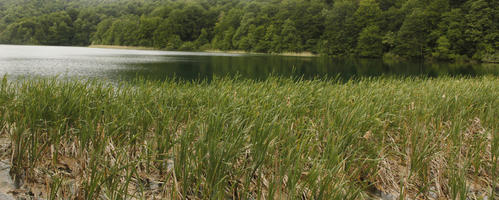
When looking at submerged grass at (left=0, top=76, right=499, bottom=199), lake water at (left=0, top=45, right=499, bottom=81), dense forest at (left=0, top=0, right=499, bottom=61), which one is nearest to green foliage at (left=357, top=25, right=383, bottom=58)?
dense forest at (left=0, top=0, right=499, bottom=61)

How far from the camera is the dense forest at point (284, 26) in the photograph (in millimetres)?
45941

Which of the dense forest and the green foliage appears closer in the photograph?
the dense forest

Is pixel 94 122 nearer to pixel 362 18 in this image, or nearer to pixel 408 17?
pixel 408 17

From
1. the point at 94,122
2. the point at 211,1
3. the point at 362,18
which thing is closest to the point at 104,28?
the point at 211,1

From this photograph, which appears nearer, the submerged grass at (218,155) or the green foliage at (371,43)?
the submerged grass at (218,155)

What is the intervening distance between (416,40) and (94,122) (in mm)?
56156

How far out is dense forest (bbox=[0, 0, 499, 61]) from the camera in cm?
4594

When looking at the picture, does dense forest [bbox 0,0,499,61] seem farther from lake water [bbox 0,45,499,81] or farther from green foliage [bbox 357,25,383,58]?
lake water [bbox 0,45,499,81]

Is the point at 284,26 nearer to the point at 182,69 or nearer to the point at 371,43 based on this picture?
the point at 371,43

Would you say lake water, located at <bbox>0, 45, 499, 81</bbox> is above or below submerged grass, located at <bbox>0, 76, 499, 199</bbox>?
below

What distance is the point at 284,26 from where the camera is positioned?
72938 mm

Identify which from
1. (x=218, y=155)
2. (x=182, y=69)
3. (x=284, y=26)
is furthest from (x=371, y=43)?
(x=218, y=155)

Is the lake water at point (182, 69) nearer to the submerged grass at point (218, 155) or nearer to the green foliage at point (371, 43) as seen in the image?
the submerged grass at point (218, 155)

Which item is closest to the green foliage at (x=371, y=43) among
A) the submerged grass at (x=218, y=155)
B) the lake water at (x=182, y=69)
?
the lake water at (x=182, y=69)
